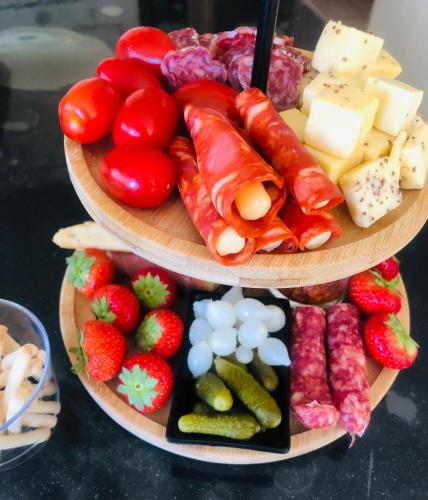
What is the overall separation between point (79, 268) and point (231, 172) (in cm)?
45

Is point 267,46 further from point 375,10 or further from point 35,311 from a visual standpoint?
point 375,10

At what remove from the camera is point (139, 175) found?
23.6 inches

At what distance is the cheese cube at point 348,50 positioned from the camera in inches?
29.7

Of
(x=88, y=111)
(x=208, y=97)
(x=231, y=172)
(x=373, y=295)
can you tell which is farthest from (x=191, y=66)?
(x=373, y=295)

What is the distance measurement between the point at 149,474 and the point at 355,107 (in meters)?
0.60

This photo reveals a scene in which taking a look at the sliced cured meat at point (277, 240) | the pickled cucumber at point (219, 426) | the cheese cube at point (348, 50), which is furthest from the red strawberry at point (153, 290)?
the cheese cube at point (348, 50)

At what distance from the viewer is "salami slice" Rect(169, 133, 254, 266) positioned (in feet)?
1.85

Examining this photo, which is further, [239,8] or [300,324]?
→ [239,8]

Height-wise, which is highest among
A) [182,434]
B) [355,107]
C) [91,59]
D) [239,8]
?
[355,107]

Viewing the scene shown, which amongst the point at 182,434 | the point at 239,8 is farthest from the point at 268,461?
the point at 239,8

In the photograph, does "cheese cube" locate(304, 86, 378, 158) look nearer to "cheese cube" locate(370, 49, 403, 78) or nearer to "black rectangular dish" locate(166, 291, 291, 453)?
"cheese cube" locate(370, 49, 403, 78)

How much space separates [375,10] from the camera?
179 centimetres

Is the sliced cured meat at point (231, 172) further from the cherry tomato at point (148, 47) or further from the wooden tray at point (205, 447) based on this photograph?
the wooden tray at point (205, 447)

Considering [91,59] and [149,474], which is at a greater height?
[91,59]
